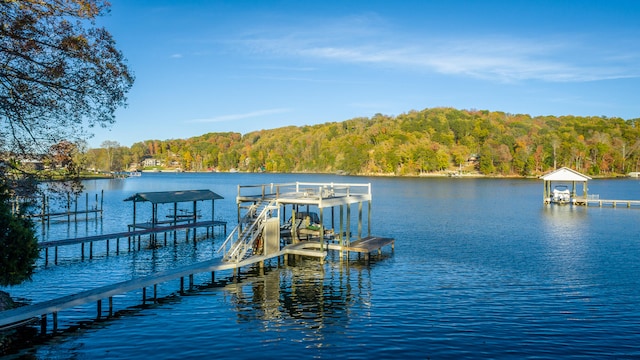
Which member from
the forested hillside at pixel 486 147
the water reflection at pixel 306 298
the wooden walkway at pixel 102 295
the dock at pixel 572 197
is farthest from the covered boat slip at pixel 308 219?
the forested hillside at pixel 486 147

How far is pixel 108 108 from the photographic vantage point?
48.6ft

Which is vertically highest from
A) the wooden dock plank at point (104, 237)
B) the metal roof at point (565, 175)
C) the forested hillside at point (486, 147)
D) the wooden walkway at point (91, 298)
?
the forested hillside at point (486, 147)

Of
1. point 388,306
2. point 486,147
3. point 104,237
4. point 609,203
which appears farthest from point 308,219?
point 486,147

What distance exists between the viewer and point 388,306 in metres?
19.2

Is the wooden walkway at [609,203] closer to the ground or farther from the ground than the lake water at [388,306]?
farther from the ground

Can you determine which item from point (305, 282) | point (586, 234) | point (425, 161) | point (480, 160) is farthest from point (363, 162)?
point (305, 282)

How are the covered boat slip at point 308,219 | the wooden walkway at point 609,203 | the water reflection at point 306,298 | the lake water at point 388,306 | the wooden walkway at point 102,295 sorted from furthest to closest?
1. the wooden walkway at point 609,203
2. the covered boat slip at point 308,219
3. the water reflection at point 306,298
4. the wooden walkway at point 102,295
5. the lake water at point 388,306

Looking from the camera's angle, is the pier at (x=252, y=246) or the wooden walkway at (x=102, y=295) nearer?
the wooden walkway at (x=102, y=295)

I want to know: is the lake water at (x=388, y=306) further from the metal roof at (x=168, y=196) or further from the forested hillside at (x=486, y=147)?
the forested hillside at (x=486, y=147)

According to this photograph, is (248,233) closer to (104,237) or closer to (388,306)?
(388,306)

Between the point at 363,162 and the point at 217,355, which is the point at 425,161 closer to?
the point at 363,162

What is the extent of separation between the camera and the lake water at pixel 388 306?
586 inches

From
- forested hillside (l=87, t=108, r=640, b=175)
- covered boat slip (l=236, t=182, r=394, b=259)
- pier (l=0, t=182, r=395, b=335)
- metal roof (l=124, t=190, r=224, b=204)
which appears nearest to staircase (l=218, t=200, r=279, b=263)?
pier (l=0, t=182, r=395, b=335)

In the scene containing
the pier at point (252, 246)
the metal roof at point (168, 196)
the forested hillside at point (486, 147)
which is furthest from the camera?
the forested hillside at point (486, 147)
